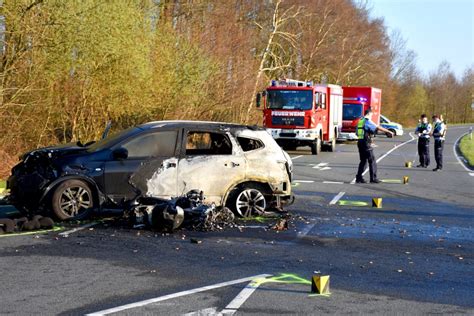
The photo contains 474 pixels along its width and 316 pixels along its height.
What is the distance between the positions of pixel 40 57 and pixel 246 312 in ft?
46.8

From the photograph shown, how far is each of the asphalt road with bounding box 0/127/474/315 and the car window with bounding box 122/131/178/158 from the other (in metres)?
1.20

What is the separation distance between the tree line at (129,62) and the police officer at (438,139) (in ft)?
30.6

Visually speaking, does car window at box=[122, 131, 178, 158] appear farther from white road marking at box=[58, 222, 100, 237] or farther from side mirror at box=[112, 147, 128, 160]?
white road marking at box=[58, 222, 100, 237]

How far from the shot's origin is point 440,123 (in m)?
22.0

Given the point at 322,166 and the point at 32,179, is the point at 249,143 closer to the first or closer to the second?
the point at 32,179

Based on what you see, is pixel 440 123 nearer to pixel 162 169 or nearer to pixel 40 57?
pixel 40 57

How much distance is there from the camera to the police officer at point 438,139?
21294mm

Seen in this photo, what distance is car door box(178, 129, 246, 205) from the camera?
1015 cm

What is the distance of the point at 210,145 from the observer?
35.3 feet

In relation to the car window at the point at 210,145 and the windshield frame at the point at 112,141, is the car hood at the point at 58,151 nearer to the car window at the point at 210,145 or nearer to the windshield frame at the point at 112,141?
the windshield frame at the point at 112,141

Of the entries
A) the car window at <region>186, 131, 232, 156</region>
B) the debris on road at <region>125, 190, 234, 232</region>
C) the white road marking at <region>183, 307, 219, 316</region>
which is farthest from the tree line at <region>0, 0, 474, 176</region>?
the white road marking at <region>183, 307, 219, 316</region>

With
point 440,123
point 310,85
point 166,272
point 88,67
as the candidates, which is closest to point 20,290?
point 166,272

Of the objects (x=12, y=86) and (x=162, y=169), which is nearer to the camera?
(x=162, y=169)

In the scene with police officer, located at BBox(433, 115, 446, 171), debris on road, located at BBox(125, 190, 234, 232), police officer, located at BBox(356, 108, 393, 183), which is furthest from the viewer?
police officer, located at BBox(433, 115, 446, 171)
